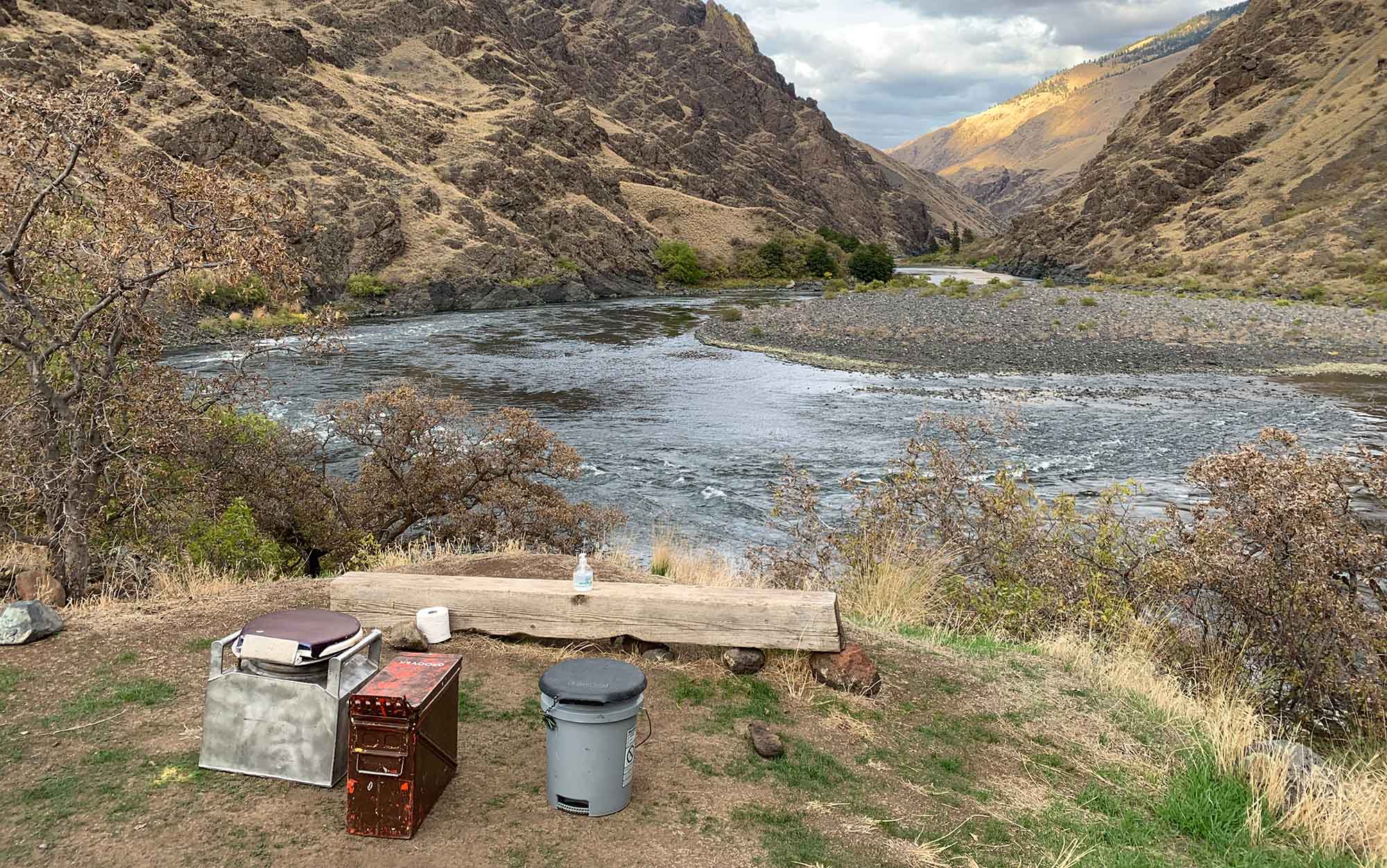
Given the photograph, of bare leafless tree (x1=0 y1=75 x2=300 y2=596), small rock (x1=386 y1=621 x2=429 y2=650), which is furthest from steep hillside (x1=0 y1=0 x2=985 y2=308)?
small rock (x1=386 y1=621 x2=429 y2=650)

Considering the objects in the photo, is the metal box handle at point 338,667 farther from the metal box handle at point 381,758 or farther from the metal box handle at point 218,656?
the metal box handle at point 218,656

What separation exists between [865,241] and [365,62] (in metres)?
110

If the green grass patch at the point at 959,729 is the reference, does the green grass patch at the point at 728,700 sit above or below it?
above

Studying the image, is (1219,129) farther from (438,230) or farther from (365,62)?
(365,62)

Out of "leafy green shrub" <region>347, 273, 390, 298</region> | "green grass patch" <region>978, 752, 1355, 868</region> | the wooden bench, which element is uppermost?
"leafy green shrub" <region>347, 273, 390, 298</region>

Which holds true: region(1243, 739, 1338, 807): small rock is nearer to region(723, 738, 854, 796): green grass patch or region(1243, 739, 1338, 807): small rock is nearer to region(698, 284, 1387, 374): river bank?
region(723, 738, 854, 796): green grass patch

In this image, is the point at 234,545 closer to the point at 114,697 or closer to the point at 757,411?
the point at 114,697

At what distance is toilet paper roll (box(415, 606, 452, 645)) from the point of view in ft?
23.2

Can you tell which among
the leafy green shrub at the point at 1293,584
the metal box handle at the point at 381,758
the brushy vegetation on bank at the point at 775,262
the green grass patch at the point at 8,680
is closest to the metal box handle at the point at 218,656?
the metal box handle at the point at 381,758

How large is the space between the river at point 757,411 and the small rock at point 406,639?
709cm

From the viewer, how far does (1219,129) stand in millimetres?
96688

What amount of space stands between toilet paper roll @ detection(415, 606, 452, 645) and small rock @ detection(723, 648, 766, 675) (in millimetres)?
2353

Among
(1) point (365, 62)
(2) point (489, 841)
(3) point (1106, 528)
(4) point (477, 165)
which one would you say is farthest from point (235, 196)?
(1) point (365, 62)

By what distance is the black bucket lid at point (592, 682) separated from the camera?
14.8 ft
